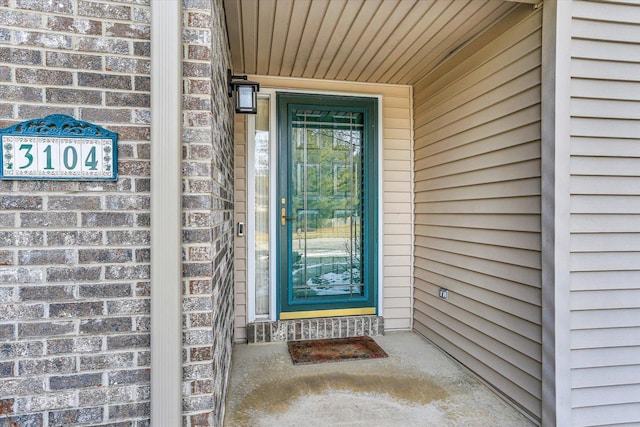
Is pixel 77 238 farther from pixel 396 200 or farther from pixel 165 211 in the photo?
pixel 396 200

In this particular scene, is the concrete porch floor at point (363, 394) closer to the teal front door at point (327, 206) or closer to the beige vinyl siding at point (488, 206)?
the beige vinyl siding at point (488, 206)

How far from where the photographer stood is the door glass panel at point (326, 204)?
11.1 ft

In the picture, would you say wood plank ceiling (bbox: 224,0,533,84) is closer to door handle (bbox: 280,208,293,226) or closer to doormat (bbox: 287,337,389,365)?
door handle (bbox: 280,208,293,226)

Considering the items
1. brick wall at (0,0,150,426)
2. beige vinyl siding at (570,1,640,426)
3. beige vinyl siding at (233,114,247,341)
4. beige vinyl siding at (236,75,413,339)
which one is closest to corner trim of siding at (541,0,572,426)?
beige vinyl siding at (570,1,640,426)

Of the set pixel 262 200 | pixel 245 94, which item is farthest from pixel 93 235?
pixel 262 200

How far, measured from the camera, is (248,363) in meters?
2.80

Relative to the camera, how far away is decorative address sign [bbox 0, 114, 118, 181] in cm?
144

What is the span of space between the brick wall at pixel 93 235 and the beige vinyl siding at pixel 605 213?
6.62ft

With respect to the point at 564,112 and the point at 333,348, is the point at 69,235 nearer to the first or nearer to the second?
the point at 333,348

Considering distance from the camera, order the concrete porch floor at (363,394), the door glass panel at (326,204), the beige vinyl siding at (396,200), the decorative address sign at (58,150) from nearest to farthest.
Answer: the decorative address sign at (58,150), the concrete porch floor at (363,394), the door glass panel at (326,204), the beige vinyl siding at (396,200)

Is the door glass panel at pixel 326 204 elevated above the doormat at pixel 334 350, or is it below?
above

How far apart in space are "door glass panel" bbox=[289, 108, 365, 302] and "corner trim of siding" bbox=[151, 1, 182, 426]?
75.3 inches

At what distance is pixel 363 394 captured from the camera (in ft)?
7.67

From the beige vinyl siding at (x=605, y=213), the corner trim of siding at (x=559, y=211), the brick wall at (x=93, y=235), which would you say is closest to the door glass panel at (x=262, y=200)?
the brick wall at (x=93, y=235)
